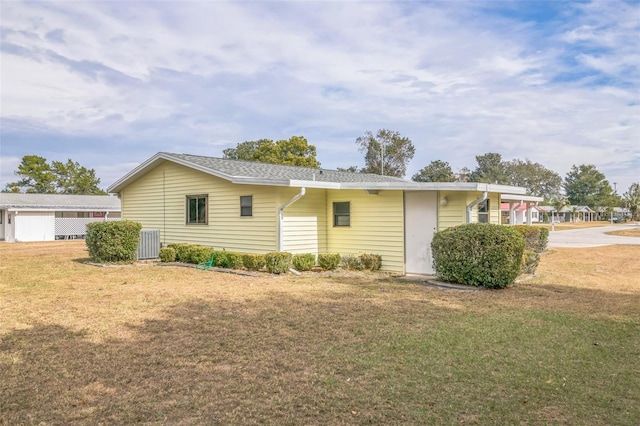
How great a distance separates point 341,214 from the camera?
42.8ft

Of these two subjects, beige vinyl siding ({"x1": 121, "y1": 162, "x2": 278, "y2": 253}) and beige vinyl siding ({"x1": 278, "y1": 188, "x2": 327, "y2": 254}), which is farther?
beige vinyl siding ({"x1": 121, "y1": 162, "x2": 278, "y2": 253})

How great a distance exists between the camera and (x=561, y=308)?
288 inches

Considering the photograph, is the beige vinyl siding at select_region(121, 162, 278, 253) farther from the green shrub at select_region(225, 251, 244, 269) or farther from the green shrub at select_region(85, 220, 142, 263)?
the green shrub at select_region(85, 220, 142, 263)

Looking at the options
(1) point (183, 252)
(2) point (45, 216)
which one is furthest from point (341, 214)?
(2) point (45, 216)

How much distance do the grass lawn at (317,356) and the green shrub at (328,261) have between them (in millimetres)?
2820

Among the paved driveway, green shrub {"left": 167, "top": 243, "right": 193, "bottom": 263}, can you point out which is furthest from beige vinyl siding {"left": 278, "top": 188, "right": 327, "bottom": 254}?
the paved driveway

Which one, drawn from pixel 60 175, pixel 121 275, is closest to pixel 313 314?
pixel 121 275

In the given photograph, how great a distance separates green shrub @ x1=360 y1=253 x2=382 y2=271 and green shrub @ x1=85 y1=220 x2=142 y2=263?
24.1 ft

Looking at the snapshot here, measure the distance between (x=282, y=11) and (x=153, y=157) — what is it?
6724mm

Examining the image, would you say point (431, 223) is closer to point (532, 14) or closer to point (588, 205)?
point (532, 14)

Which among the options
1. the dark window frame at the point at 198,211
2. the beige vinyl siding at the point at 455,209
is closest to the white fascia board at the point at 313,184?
the beige vinyl siding at the point at 455,209

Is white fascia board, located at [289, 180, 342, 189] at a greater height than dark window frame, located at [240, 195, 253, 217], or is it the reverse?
white fascia board, located at [289, 180, 342, 189]

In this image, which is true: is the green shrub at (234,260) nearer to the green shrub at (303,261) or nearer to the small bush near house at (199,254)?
the small bush near house at (199,254)

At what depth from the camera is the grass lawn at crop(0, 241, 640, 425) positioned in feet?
11.5
